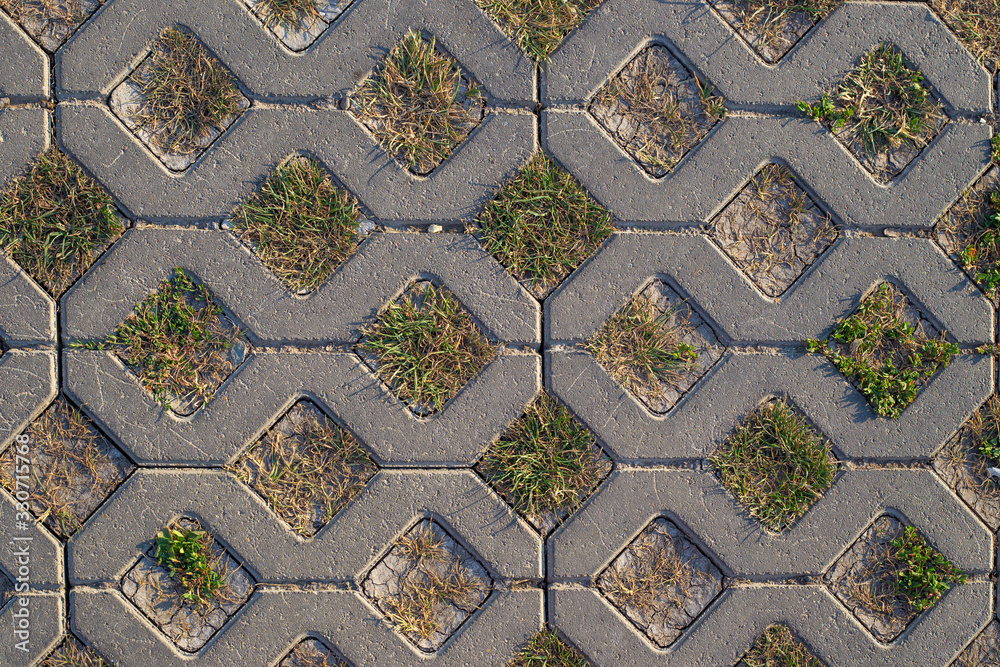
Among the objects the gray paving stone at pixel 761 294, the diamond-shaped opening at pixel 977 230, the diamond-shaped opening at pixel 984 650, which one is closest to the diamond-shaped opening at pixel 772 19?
the gray paving stone at pixel 761 294

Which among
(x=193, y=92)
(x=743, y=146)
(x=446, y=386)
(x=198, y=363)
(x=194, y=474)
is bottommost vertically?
(x=194, y=474)

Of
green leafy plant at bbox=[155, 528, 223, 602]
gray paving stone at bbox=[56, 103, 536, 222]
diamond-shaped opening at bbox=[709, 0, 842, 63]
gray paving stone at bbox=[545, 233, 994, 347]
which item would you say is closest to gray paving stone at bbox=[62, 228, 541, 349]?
gray paving stone at bbox=[56, 103, 536, 222]

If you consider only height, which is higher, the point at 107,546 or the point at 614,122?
the point at 614,122

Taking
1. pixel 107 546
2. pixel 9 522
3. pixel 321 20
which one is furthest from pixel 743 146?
pixel 9 522

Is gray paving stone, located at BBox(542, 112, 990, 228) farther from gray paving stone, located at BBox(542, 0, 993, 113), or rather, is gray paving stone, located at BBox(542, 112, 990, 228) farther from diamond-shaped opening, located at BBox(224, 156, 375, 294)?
diamond-shaped opening, located at BBox(224, 156, 375, 294)

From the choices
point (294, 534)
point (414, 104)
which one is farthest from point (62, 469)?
point (414, 104)

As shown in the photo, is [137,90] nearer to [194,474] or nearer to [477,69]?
[477,69]
